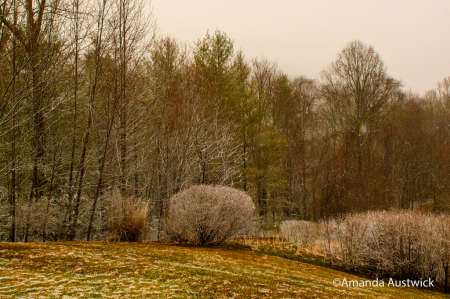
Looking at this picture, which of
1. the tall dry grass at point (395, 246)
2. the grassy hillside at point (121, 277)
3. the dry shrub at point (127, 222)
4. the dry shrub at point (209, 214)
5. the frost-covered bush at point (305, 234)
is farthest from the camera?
the frost-covered bush at point (305, 234)

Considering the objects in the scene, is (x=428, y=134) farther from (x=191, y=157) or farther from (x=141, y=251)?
(x=141, y=251)

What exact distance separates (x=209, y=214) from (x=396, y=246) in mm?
4764

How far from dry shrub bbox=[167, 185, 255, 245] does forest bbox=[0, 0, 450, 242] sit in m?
1.07

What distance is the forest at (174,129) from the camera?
24.0 feet

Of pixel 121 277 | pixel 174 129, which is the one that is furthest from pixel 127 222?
pixel 174 129

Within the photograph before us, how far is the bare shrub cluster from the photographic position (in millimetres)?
6934

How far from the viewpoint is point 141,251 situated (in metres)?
5.01

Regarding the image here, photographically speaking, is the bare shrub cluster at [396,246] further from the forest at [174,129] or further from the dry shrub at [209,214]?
the forest at [174,129]

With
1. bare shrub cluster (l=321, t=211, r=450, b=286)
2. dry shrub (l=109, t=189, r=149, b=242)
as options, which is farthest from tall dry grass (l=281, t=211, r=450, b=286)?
dry shrub (l=109, t=189, r=149, b=242)

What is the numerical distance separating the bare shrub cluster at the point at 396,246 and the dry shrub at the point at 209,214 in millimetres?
2910

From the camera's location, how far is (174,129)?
40.8 feet

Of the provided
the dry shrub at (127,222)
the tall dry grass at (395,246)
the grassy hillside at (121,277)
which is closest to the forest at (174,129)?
the dry shrub at (127,222)

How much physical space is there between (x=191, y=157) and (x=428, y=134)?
22755 mm

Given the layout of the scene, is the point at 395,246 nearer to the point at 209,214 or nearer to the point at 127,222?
the point at 209,214
